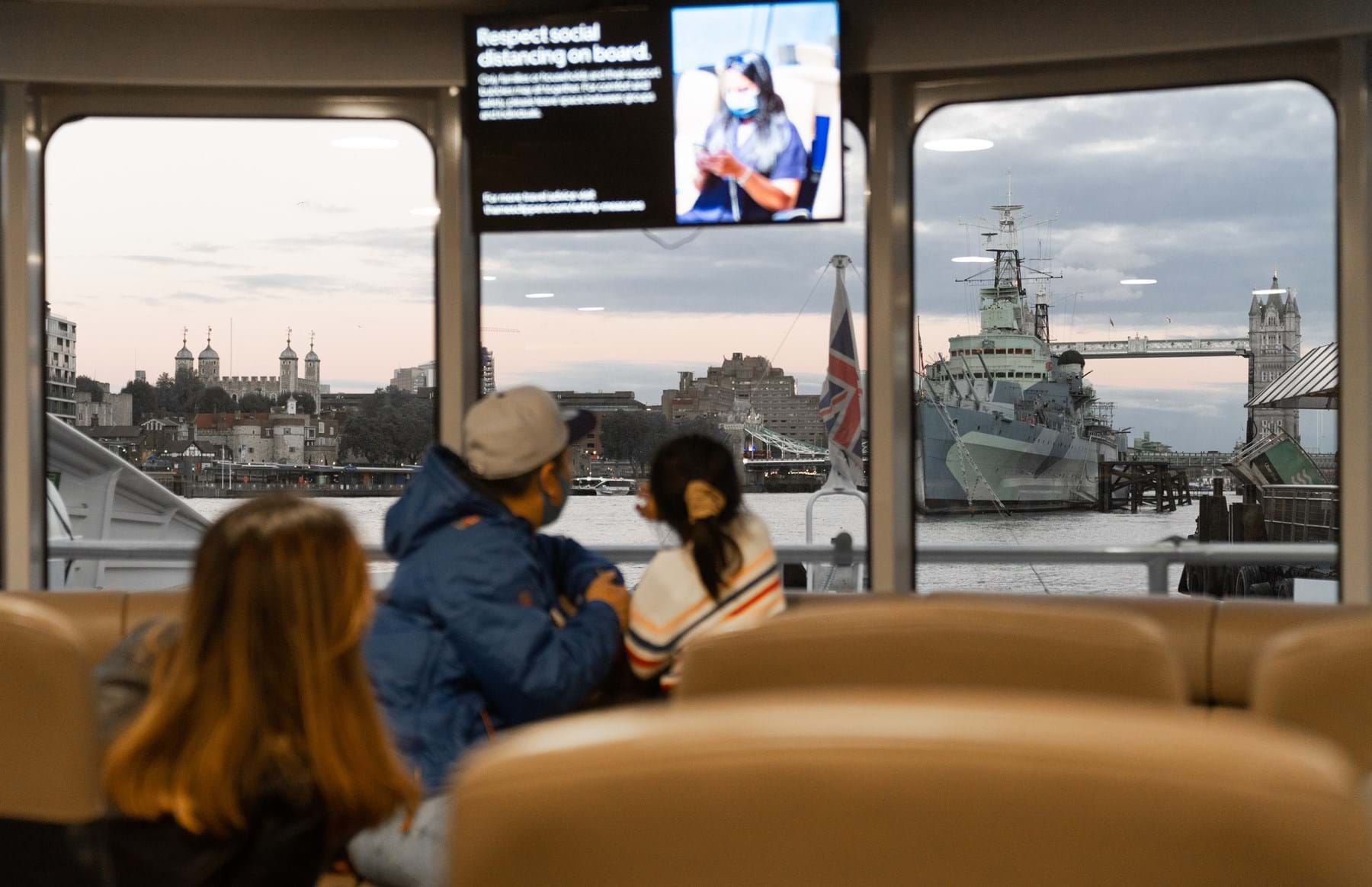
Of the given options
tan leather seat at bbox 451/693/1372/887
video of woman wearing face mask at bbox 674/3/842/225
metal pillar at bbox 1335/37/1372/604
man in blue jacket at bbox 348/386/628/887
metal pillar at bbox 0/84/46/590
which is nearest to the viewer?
tan leather seat at bbox 451/693/1372/887

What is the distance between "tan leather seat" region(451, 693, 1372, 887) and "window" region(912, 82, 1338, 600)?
3.56m

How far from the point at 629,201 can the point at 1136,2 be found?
1.62 m

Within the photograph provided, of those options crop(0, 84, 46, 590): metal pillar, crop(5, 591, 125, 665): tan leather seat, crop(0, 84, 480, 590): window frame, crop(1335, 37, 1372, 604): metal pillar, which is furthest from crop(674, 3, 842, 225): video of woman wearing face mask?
A: crop(0, 84, 46, 590): metal pillar

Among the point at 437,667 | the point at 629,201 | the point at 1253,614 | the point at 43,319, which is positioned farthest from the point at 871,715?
the point at 43,319

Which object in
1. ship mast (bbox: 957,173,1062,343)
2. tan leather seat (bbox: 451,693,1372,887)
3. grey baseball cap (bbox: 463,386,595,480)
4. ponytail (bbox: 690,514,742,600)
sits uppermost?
ship mast (bbox: 957,173,1062,343)

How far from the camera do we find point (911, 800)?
613mm

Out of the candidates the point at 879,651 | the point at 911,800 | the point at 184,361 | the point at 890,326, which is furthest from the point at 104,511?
the point at 911,800

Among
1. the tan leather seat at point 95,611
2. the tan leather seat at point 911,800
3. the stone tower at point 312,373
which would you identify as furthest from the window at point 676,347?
the tan leather seat at point 911,800

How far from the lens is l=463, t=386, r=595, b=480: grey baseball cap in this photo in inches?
93.7

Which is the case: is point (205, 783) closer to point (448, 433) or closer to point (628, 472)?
point (448, 433)

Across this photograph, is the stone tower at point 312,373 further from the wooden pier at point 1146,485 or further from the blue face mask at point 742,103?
the wooden pier at point 1146,485

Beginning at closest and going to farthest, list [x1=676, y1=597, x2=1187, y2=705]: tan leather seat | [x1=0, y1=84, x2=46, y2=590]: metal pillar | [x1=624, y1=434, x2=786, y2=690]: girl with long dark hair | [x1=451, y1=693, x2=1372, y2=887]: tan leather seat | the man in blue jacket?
[x1=451, y1=693, x2=1372, y2=887]: tan leather seat
[x1=676, y1=597, x2=1187, y2=705]: tan leather seat
the man in blue jacket
[x1=624, y1=434, x2=786, y2=690]: girl with long dark hair
[x1=0, y1=84, x2=46, y2=590]: metal pillar

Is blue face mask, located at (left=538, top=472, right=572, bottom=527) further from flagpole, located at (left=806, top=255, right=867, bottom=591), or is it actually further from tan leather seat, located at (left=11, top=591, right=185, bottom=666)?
flagpole, located at (left=806, top=255, right=867, bottom=591)

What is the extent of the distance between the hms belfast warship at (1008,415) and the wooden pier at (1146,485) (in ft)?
0.20
